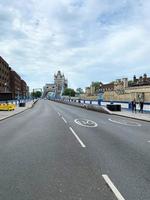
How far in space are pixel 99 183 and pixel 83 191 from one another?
57cm

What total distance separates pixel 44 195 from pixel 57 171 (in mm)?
1513

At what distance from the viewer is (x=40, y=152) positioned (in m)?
8.11

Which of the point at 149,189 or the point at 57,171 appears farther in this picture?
the point at 57,171

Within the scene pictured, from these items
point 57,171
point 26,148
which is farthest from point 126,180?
point 26,148

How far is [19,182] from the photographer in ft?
16.9

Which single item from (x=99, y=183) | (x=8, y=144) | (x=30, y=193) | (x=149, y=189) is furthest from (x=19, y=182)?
(x=8, y=144)

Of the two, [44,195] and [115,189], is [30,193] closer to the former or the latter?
[44,195]

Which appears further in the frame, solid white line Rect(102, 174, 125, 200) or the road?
the road

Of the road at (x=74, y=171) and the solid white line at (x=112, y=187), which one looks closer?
the solid white line at (x=112, y=187)

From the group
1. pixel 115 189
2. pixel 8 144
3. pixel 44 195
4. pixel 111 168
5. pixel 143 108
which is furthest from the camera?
pixel 143 108

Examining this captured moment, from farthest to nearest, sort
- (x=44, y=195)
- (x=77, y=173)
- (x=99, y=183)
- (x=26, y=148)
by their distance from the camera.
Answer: (x=26, y=148) < (x=77, y=173) < (x=99, y=183) < (x=44, y=195)

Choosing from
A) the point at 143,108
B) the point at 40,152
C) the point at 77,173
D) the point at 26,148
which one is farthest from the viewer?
the point at 143,108

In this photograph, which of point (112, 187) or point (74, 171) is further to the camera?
point (74, 171)

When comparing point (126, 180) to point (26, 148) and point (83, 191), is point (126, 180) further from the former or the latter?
point (26, 148)
